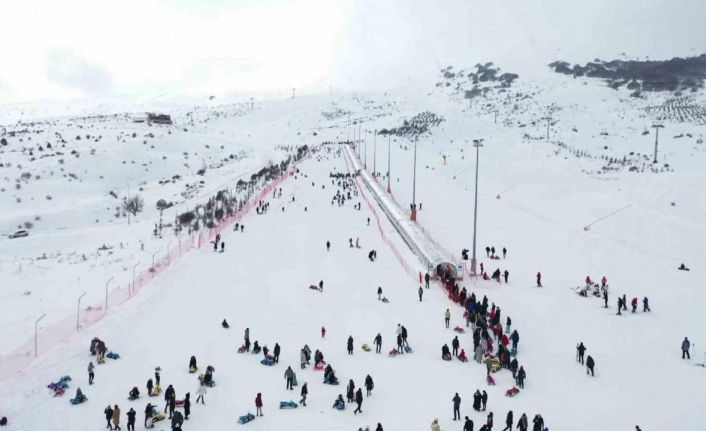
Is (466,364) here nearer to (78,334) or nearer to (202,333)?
(202,333)

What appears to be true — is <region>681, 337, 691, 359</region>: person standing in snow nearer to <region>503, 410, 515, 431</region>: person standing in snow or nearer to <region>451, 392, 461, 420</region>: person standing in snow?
<region>503, 410, 515, 431</region>: person standing in snow

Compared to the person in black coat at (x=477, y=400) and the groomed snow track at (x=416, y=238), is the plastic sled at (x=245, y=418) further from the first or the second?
the groomed snow track at (x=416, y=238)

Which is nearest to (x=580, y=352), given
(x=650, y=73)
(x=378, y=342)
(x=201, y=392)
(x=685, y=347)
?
(x=685, y=347)

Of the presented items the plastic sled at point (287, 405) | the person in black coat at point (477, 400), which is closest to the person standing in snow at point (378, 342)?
the plastic sled at point (287, 405)

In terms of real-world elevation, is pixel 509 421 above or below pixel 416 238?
below

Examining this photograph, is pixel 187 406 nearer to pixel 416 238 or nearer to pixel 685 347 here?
pixel 685 347

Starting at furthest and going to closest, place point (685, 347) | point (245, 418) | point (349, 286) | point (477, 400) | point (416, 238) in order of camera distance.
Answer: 1. point (416, 238)
2. point (349, 286)
3. point (685, 347)
4. point (477, 400)
5. point (245, 418)

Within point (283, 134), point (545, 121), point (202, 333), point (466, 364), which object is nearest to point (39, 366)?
point (202, 333)
